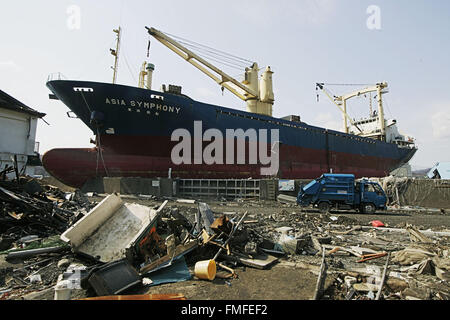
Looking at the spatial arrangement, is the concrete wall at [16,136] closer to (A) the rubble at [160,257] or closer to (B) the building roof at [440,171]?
(A) the rubble at [160,257]

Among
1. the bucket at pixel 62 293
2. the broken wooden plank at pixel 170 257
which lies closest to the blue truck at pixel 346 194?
the broken wooden plank at pixel 170 257

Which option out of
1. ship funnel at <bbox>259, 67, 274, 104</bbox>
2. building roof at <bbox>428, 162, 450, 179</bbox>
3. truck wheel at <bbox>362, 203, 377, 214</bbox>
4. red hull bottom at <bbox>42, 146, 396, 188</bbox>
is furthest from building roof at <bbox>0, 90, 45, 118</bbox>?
building roof at <bbox>428, 162, 450, 179</bbox>

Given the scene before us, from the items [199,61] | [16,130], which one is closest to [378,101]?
[199,61]

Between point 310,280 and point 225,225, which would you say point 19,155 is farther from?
point 310,280

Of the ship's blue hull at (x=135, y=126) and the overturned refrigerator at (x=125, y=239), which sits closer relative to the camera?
the overturned refrigerator at (x=125, y=239)

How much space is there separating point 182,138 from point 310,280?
15.8 m

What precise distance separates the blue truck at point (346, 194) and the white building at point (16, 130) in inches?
1027

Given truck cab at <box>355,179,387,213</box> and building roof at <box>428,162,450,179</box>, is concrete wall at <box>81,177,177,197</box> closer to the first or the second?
truck cab at <box>355,179,387,213</box>

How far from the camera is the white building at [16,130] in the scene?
21969mm

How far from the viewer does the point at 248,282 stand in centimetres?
408

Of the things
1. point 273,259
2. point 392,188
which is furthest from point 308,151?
point 273,259

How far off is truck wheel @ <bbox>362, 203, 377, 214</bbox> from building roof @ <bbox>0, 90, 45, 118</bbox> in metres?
32.1

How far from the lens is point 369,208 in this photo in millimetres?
12266

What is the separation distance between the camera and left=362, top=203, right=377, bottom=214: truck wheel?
40.1 feet
